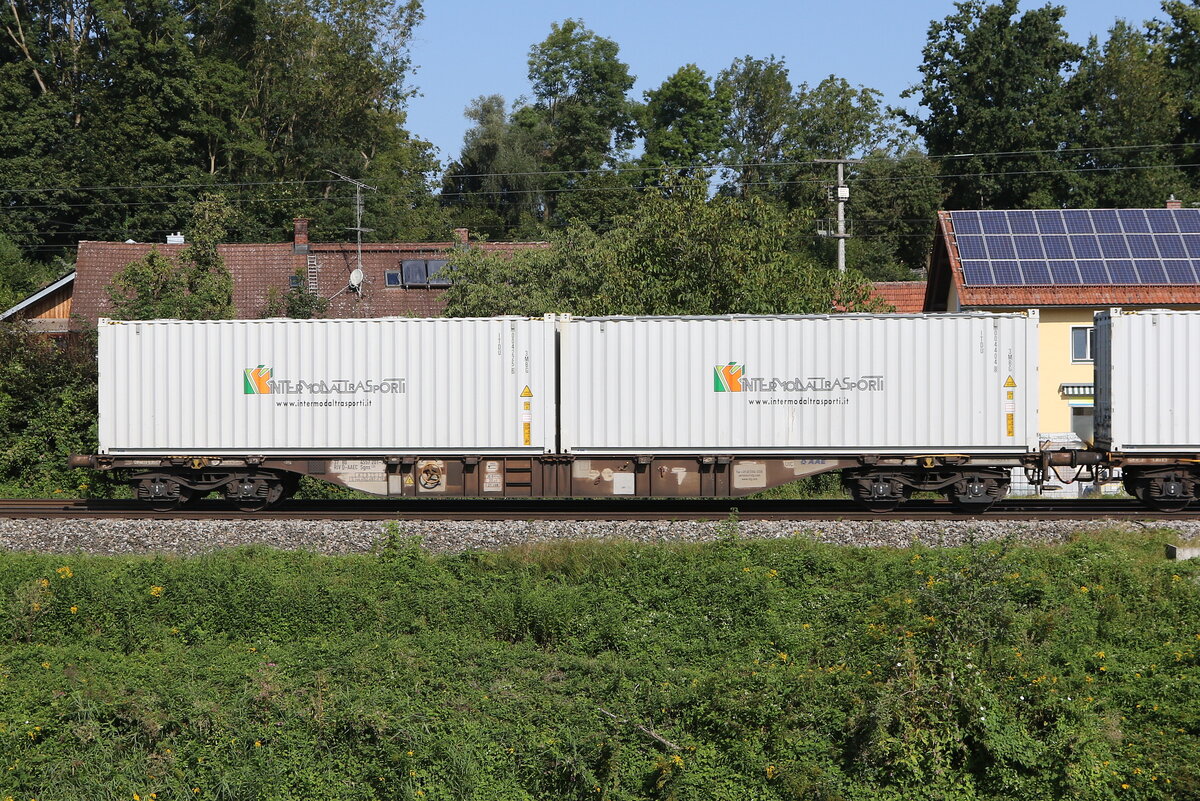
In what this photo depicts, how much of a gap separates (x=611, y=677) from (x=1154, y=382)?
11.3 meters

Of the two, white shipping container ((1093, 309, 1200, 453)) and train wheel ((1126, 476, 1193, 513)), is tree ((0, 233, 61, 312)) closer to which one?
white shipping container ((1093, 309, 1200, 453))

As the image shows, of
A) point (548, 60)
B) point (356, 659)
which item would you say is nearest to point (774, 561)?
point (356, 659)

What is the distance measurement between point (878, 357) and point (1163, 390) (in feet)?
14.8

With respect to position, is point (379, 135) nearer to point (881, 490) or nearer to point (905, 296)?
point (905, 296)

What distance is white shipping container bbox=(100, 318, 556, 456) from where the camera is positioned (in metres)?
18.0

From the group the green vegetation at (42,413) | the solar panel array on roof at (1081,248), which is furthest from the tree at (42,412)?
the solar panel array on roof at (1081,248)

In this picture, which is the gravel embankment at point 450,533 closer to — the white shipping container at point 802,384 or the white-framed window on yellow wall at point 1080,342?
the white shipping container at point 802,384

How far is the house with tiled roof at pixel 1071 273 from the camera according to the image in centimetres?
2680

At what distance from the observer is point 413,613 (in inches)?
488

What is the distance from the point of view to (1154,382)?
17594 mm

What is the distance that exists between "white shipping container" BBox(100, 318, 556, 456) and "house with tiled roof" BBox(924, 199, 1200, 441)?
1385 centimetres

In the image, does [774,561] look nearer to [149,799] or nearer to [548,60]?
[149,799]

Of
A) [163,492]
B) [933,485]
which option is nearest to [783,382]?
[933,485]

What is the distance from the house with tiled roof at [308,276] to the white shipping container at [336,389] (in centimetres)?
2393
